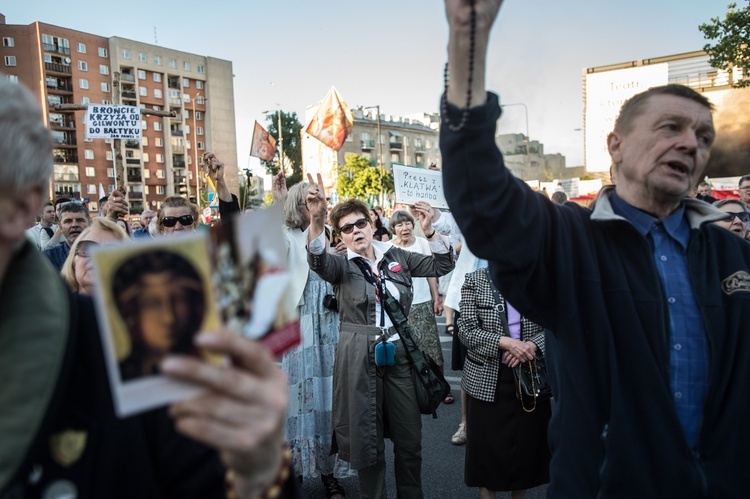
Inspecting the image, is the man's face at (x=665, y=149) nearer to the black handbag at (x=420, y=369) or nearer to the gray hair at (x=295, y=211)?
the black handbag at (x=420, y=369)

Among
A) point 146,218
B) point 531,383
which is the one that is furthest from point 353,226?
point 146,218

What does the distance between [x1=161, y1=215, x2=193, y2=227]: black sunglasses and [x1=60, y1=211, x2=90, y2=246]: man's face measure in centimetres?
145

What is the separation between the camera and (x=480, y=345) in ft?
12.2

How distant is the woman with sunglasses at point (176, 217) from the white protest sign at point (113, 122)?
227 inches

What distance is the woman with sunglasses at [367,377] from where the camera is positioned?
3.79 meters

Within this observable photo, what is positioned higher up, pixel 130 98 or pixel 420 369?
pixel 130 98

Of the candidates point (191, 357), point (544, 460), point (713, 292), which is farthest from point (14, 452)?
point (544, 460)

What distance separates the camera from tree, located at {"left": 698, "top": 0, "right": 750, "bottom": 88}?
51.1 ft

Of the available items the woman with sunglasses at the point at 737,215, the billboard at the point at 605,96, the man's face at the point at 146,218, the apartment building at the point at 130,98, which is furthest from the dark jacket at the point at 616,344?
the apartment building at the point at 130,98

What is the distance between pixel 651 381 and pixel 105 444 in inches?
61.3

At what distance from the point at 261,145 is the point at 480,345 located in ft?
31.7

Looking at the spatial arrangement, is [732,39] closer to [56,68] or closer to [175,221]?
[175,221]

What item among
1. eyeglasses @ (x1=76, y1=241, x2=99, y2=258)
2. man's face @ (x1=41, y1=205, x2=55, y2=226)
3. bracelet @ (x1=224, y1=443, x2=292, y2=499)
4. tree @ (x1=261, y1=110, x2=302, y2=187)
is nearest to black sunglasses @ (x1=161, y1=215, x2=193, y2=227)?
Result: eyeglasses @ (x1=76, y1=241, x2=99, y2=258)

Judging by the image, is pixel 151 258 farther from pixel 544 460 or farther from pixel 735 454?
pixel 544 460
